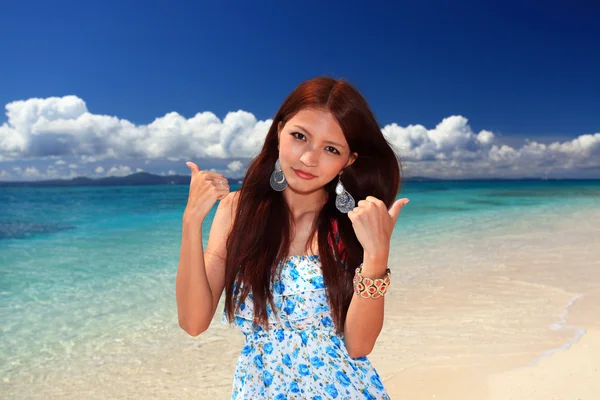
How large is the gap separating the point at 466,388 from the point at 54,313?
5.33 m

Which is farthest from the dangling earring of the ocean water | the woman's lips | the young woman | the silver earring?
the ocean water

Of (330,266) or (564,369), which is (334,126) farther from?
(564,369)

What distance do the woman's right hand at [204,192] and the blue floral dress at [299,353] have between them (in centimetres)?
43

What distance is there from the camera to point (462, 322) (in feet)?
19.4

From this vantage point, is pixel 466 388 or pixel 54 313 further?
pixel 54 313

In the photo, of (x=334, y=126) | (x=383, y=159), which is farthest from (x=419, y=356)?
(x=334, y=126)

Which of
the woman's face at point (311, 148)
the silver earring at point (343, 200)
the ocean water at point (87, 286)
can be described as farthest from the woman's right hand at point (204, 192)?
the ocean water at point (87, 286)

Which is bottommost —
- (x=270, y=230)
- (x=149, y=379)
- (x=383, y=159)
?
(x=149, y=379)

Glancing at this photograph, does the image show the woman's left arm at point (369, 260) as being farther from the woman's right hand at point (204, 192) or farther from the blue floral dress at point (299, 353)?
the woman's right hand at point (204, 192)

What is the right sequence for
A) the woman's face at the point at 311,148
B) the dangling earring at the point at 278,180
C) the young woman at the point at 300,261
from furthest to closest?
the dangling earring at the point at 278,180 < the woman's face at the point at 311,148 < the young woman at the point at 300,261

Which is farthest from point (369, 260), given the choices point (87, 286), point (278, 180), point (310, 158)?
point (87, 286)

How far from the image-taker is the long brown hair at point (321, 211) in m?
2.18

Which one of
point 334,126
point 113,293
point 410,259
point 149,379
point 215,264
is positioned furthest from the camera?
point 410,259

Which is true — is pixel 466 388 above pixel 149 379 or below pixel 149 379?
above
